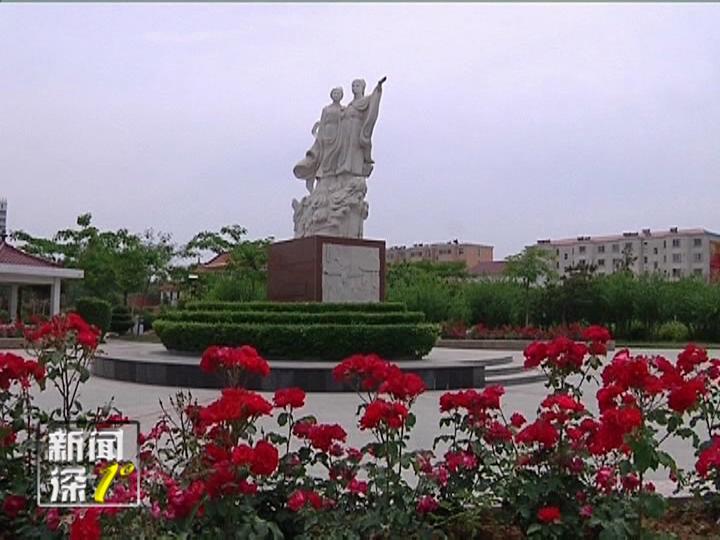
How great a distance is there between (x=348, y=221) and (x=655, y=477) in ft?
29.7

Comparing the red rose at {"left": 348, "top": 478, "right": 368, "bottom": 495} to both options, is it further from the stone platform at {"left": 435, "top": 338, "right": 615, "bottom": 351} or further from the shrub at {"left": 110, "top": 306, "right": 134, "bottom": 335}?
the shrub at {"left": 110, "top": 306, "right": 134, "bottom": 335}

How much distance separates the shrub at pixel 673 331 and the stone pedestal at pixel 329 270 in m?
13.3

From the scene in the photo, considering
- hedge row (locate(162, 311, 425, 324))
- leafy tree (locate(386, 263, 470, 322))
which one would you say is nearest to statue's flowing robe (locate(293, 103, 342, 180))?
hedge row (locate(162, 311, 425, 324))

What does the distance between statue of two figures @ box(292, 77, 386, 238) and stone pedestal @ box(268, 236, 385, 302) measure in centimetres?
97

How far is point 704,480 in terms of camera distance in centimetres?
295

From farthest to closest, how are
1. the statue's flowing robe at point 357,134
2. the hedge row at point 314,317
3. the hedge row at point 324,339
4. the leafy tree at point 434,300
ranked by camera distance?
the leafy tree at point 434,300 → the statue's flowing robe at point 357,134 → the hedge row at point 314,317 → the hedge row at point 324,339

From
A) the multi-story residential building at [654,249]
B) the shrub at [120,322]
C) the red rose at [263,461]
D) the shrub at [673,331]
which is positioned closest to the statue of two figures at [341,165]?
the red rose at [263,461]

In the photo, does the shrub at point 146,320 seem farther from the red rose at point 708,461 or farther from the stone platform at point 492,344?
the red rose at point 708,461

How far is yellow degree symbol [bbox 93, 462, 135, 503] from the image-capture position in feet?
7.97

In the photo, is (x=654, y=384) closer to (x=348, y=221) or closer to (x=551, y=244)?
(x=348, y=221)

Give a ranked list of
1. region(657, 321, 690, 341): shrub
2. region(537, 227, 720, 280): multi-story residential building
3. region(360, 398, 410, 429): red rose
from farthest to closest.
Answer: region(537, 227, 720, 280): multi-story residential building → region(657, 321, 690, 341): shrub → region(360, 398, 410, 429): red rose

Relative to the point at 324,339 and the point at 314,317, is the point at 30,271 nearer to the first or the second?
the point at 314,317

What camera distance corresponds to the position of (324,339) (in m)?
9.08

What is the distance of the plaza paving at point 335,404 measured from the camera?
5.36 m
